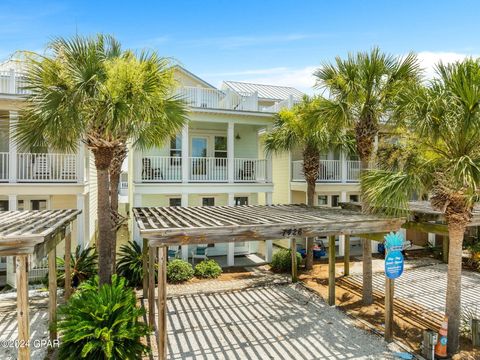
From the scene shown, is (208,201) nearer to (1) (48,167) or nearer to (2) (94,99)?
(1) (48,167)

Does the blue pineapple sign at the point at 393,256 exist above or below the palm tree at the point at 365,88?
below

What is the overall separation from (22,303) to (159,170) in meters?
10.2

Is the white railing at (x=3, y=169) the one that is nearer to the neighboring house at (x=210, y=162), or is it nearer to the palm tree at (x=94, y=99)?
the neighboring house at (x=210, y=162)

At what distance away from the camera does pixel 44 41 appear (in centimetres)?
832

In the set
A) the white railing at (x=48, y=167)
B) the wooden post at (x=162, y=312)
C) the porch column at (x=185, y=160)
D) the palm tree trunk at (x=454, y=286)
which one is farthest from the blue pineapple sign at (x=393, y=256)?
the white railing at (x=48, y=167)

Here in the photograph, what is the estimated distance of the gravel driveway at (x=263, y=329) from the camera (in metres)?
7.89

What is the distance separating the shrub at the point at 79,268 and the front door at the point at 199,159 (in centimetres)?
563

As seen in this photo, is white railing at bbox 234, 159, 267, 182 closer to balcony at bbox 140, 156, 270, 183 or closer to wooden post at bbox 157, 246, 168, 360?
balcony at bbox 140, 156, 270, 183

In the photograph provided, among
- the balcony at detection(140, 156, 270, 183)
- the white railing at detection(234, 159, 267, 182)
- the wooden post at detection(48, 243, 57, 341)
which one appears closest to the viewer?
the wooden post at detection(48, 243, 57, 341)

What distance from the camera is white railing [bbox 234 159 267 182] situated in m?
17.1

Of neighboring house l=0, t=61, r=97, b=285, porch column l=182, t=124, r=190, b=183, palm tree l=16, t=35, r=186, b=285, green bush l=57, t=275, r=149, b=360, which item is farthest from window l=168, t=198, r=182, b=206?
green bush l=57, t=275, r=149, b=360

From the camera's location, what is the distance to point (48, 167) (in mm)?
13703

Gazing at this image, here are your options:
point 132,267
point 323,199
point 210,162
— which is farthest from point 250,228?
point 323,199

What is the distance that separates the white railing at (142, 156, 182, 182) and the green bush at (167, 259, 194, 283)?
384cm
